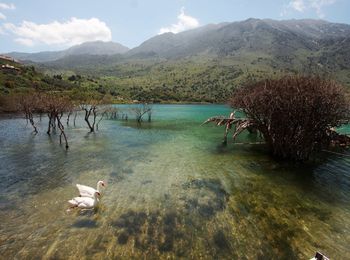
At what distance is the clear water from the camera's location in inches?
444

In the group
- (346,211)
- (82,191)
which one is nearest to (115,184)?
(82,191)

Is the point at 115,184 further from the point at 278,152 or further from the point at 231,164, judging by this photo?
the point at 278,152

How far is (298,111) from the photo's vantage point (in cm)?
2403

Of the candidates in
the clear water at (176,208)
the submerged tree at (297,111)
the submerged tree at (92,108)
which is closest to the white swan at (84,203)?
the clear water at (176,208)

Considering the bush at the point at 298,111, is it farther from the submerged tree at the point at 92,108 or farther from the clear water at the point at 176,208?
the submerged tree at the point at 92,108

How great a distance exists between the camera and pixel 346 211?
1541 cm

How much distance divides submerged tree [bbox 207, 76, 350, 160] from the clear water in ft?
8.06

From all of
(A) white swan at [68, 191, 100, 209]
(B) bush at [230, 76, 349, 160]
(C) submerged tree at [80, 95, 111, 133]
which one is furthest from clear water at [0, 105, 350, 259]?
(C) submerged tree at [80, 95, 111, 133]

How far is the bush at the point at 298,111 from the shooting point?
23273 mm

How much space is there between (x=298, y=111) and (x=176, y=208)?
1609cm

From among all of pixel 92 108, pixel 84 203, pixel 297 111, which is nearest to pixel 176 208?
pixel 84 203

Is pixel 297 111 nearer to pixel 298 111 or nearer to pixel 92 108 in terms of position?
pixel 298 111

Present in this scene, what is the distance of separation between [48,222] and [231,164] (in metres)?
17.7

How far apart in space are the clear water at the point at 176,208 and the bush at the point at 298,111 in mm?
2441
